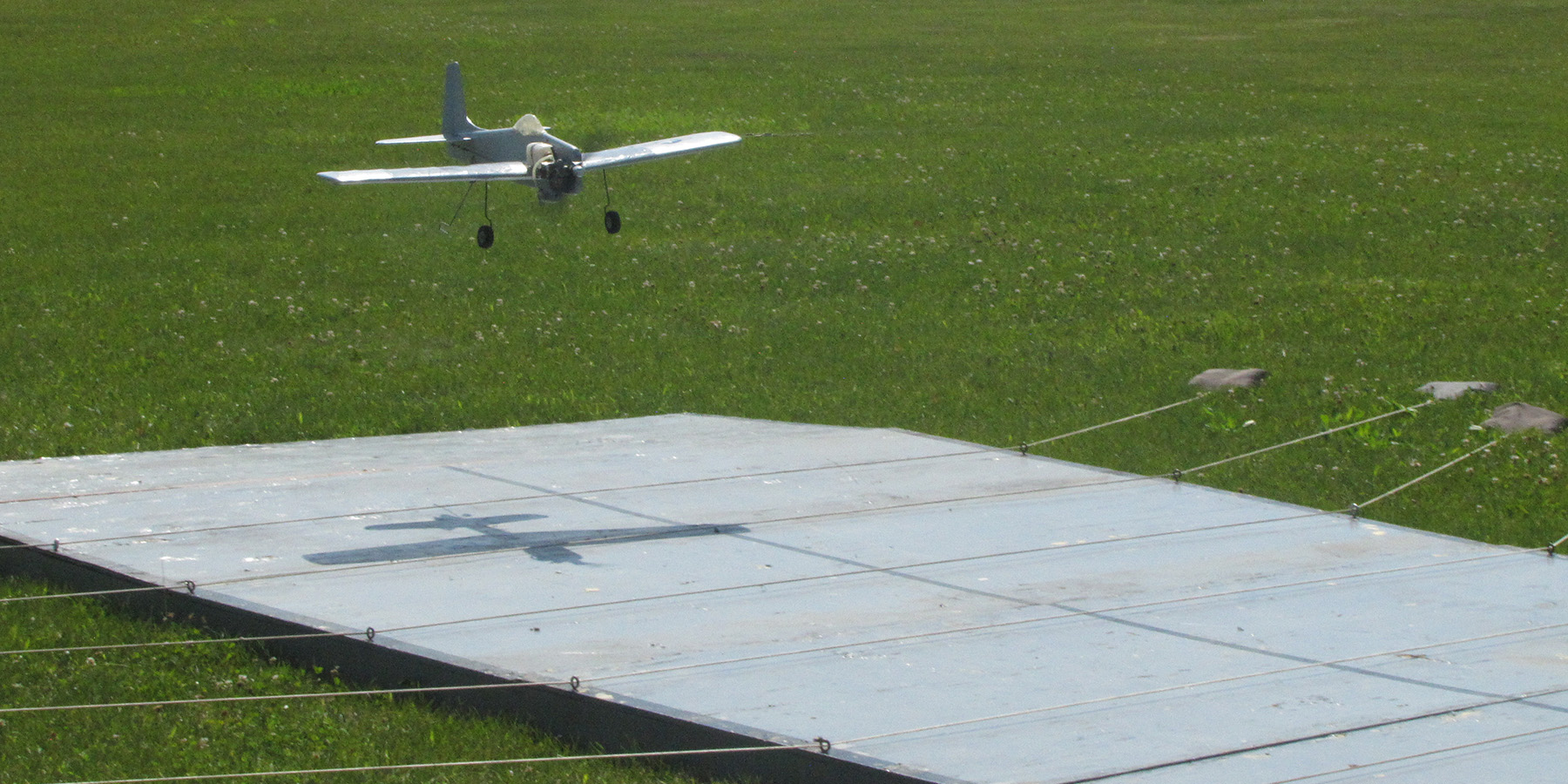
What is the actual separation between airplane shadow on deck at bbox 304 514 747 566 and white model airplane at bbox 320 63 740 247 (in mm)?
2095

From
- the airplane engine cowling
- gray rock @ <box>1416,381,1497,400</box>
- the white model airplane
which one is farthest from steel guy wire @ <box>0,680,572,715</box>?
gray rock @ <box>1416,381,1497,400</box>

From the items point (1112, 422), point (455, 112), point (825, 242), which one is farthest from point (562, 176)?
point (825, 242)

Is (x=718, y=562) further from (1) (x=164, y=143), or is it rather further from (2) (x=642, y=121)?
(1) (x=164, y=143)

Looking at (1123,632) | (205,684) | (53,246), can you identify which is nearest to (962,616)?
(1123,632)

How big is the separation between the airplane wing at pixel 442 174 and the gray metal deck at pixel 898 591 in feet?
6.76

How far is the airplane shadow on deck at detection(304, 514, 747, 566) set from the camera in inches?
401

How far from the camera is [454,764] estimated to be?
25.0 feet

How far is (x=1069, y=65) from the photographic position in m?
36.6

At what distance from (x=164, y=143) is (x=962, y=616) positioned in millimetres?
23160

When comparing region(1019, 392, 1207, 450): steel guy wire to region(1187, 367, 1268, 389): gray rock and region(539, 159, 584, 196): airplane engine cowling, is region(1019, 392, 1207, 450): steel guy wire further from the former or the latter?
region(539, 159, 584, 196): airplane engine cowling

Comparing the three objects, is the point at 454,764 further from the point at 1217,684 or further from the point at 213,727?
the point at 1217,684

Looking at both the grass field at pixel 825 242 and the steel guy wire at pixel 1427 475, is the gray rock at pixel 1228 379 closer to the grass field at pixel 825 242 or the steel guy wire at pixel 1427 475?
the grass field at pixel 825 242

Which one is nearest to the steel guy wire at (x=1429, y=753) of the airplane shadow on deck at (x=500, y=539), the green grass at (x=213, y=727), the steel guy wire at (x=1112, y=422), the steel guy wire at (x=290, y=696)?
the green grass at (x=213, y=727)

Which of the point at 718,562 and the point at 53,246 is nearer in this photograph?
the point at 718,562
